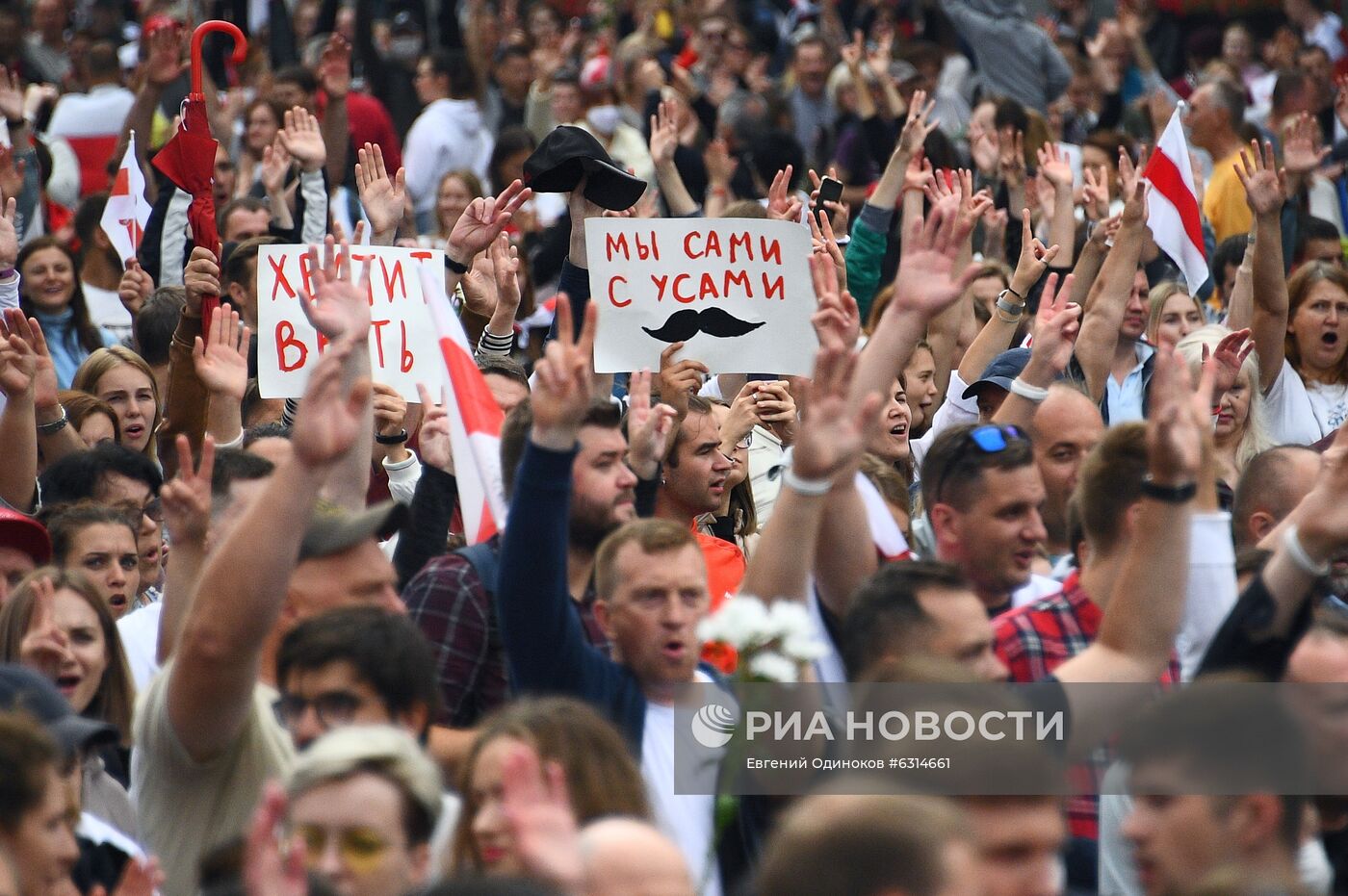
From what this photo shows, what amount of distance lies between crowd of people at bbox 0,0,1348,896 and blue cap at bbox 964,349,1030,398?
2cm

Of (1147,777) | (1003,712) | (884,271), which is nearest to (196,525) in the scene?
(1003,712)

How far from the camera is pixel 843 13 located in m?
17.7

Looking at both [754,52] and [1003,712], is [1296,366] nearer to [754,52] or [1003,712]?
[1003,712]

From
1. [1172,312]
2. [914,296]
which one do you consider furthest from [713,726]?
[1172,312]

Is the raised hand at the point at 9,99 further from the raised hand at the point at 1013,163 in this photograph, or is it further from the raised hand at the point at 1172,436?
the raised hand at the point at 1172,436

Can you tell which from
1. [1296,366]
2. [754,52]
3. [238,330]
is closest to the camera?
[238,330]

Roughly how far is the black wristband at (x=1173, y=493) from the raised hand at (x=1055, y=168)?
483 centimetres

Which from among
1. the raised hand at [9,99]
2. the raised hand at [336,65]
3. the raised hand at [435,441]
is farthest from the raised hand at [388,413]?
the raised hand at [9,99]

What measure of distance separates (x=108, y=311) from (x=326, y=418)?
6.76m

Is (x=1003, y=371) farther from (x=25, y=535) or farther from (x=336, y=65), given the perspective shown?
(x=336, y=65)

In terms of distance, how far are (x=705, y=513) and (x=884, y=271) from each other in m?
4.24

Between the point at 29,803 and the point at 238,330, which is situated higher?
the point at 238,330

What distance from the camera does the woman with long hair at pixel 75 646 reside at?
4359mm

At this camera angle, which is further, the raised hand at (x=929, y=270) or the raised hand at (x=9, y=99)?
the raised hand at (x=9, y=99)
